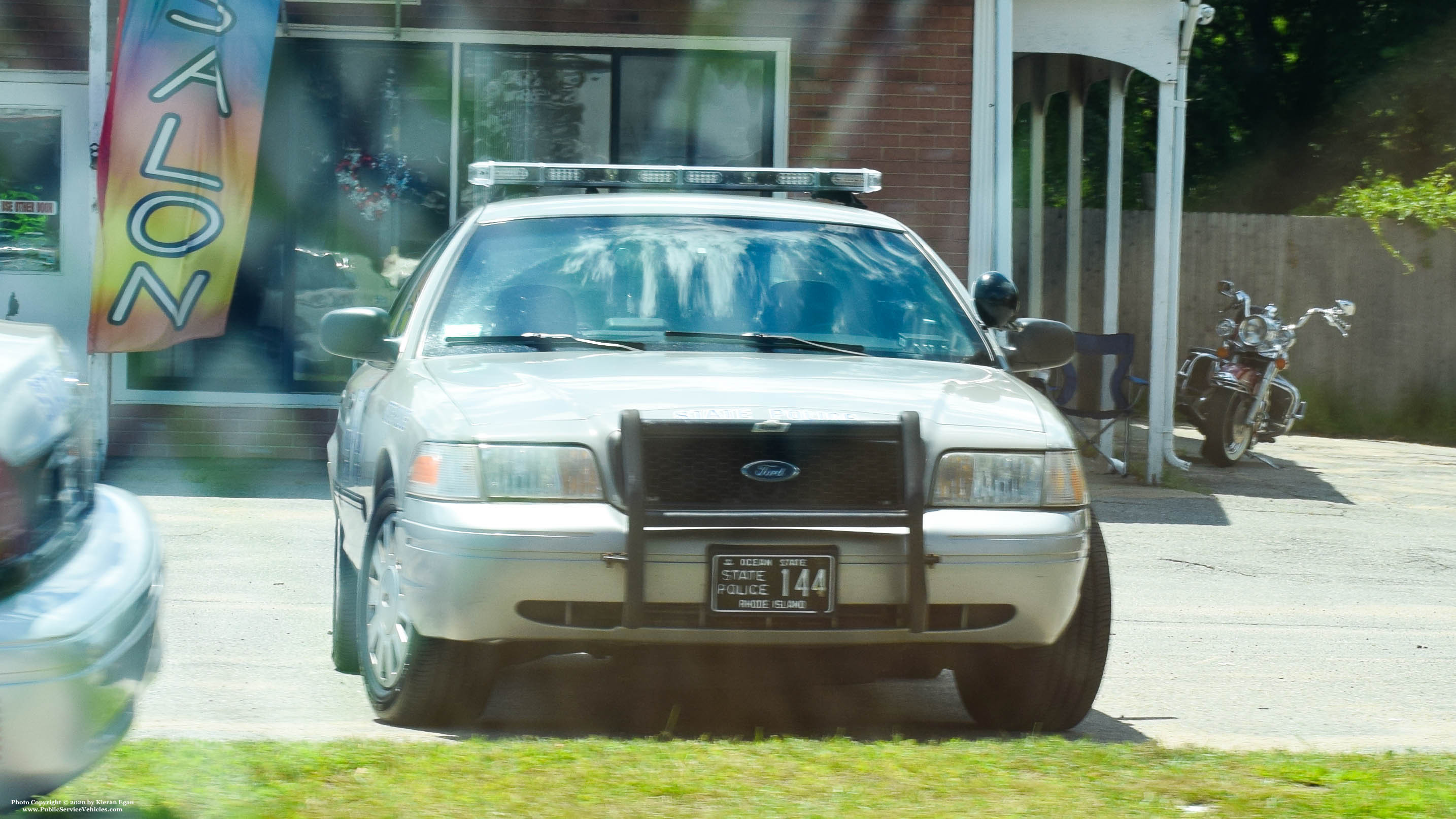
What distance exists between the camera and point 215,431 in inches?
479

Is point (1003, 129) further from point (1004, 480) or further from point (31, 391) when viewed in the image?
point (31, 391)

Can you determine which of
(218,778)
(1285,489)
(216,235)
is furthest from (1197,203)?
(218,778)

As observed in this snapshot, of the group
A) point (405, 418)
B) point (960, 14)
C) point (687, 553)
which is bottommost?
point (687, 553)

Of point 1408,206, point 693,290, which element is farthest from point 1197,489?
point 693,290

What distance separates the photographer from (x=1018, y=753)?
4355 mm

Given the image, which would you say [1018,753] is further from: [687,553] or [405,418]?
[405,418]

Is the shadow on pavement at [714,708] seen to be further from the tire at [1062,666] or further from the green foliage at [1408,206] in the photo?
the green foliage at [1408,206]

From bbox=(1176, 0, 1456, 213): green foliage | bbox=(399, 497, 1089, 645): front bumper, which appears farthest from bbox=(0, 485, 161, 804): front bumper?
bbox=(1176, 0, 1456, 213): green foliage

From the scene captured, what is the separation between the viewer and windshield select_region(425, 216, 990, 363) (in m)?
5.45

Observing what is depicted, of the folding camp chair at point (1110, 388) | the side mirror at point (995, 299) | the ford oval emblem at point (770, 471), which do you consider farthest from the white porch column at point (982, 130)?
the ford oval emblem at point (770, 471)

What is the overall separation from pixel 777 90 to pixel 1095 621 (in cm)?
795

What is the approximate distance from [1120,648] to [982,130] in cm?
627

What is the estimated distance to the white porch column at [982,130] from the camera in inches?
480

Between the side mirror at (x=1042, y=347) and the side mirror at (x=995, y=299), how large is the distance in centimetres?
12
